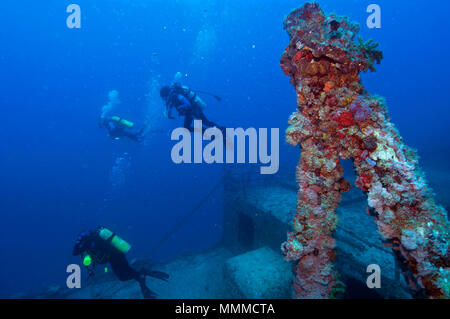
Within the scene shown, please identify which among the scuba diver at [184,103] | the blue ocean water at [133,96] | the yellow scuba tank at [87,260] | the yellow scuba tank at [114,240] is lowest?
the yellow scuba tank at [87,260]

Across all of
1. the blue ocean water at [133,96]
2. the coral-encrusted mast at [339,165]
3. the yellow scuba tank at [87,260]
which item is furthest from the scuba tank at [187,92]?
the blue ocean water at [133,96]

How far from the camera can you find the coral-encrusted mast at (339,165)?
157 cm

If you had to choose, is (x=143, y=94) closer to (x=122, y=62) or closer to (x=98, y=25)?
(x=122, y=62)

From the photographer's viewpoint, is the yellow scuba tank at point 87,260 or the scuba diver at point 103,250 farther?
the scuba diver at point 103,250

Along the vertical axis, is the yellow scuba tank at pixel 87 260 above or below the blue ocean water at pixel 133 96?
below

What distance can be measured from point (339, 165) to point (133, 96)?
165155 mm

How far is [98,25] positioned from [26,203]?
84642mm

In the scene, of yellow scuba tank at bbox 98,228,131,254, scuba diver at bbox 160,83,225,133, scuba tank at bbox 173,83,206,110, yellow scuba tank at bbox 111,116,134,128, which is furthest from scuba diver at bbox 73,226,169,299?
yellow scuba tank at bbox 111,116,134,128

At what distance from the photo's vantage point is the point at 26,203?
75.0 meters

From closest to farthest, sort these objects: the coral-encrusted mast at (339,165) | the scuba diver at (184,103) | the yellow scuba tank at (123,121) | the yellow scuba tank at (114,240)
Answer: the coral-encrusted mast at (339,165)
the yellow scuba tank at (114,240)
the scuba diver at (184,103)
the yellow scuba tank at (123,121)

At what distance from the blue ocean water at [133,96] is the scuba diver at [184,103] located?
2699cm

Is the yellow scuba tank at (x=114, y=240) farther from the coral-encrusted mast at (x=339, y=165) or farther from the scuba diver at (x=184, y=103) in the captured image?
the coral-encrusted mast at (x=339, y=165)
